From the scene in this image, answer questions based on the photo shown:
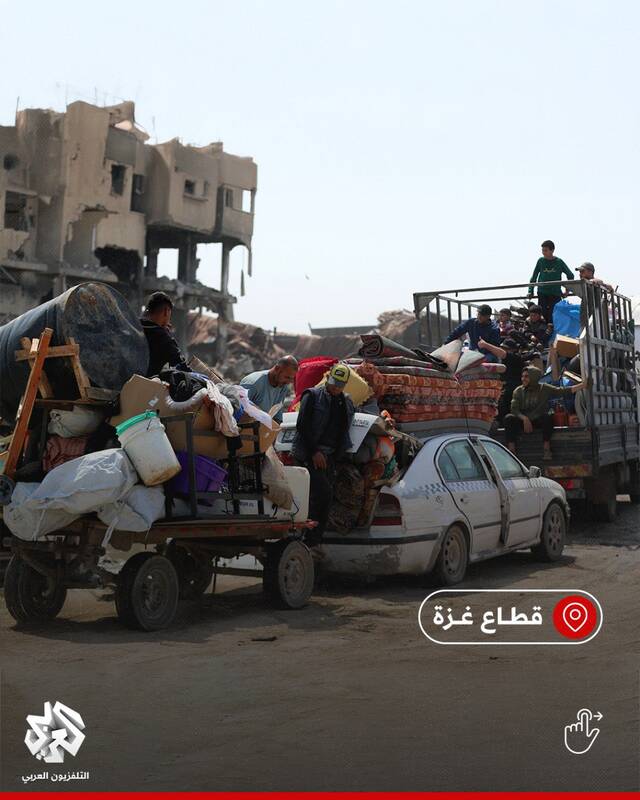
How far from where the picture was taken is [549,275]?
16297 mm

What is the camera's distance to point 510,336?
15734 millimetres

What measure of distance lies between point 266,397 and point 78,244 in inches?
1678

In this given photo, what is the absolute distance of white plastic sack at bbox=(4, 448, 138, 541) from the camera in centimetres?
715

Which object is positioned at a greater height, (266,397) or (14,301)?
(14,301)

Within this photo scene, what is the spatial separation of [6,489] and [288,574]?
7.82ft

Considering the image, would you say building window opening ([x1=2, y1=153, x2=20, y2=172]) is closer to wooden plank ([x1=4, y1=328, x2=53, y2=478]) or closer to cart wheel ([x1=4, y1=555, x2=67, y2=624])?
wooden plank ([x1=4, y1=328, x2=53, y2=478])

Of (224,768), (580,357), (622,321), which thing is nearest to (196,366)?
(224,768)

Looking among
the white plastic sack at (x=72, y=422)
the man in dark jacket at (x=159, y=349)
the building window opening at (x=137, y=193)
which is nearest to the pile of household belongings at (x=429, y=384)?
the man in dark jacket at (x=159, y=349)

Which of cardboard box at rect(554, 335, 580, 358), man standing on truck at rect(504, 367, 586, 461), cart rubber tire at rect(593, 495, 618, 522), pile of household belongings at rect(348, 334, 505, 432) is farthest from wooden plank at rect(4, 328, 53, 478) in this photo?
cart rubber tire at rect(593, 495, 618, 522)

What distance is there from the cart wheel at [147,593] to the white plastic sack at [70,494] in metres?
0.54

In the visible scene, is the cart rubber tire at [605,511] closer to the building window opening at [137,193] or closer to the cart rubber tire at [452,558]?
the cart rubber tire at [452,558]

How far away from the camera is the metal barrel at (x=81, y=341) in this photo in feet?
25.6

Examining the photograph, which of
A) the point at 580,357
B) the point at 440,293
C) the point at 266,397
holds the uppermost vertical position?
the point at 440,293

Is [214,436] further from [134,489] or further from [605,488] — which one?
[605,488]
